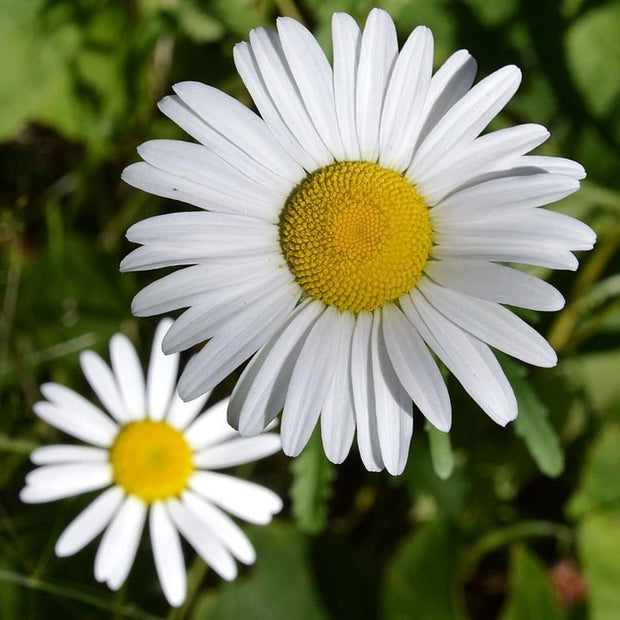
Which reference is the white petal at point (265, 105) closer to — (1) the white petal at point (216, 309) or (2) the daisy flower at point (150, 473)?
(1) the white petal at point (216, 309)

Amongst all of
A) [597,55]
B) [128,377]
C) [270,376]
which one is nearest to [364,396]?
[270,376]

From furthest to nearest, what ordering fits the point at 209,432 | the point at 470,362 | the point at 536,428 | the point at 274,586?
the point at 274,586 < the point at 209,432 < the point at 536,428 < the point at 470,362

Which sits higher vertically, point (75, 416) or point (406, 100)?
point (406, 100)

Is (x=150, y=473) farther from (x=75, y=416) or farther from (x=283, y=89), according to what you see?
(x=283, y=89)

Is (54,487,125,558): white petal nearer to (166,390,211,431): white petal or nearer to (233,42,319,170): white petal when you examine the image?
(166,390,211,431): white petal

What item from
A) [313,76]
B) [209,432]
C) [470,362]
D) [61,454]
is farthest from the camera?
[209,432]

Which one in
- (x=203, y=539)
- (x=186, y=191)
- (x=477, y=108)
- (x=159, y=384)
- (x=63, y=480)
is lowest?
(x=203, y=539)

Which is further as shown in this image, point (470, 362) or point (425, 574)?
point (425, 574)
